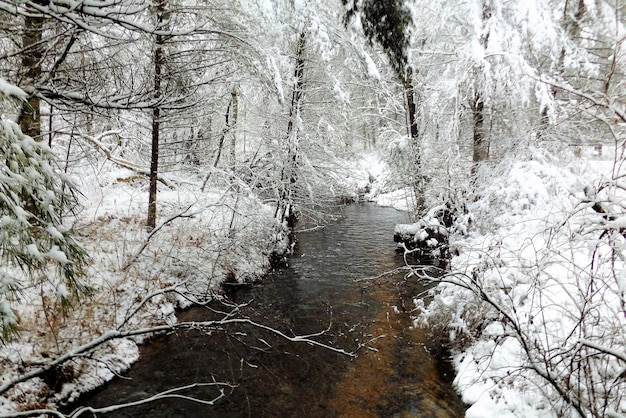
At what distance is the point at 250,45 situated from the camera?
16.9 feet

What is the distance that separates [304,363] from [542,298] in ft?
13.3

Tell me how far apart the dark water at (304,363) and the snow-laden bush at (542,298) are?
759 millimetres

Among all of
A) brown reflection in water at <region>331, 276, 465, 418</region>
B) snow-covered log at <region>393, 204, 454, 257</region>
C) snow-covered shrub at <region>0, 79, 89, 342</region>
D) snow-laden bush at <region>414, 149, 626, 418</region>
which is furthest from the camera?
snow-covered log at <region>393, 204, 454, 257</region>

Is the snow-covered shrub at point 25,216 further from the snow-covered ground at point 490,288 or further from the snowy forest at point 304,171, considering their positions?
the snow-covered ground at point 490,288

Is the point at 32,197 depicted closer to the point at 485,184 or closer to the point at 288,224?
the point at 485,184

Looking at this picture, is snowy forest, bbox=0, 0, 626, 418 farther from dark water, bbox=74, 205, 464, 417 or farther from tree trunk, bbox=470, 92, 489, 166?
dark water, bbox=74, 205, 464, 417

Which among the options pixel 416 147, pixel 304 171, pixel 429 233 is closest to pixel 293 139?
pixel 304 171

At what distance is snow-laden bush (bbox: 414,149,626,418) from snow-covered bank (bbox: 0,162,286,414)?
3.53 m

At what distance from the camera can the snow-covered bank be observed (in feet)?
16.6

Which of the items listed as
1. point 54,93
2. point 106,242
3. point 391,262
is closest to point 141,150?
point 106,242

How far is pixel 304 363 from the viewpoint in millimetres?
6363

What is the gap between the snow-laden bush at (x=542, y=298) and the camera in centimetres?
320

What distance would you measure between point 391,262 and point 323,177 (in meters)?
3.63

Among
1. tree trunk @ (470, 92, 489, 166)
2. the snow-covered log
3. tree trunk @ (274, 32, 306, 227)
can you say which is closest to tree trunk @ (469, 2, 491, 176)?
tree trunk @ (470, 92, 489, 166)
